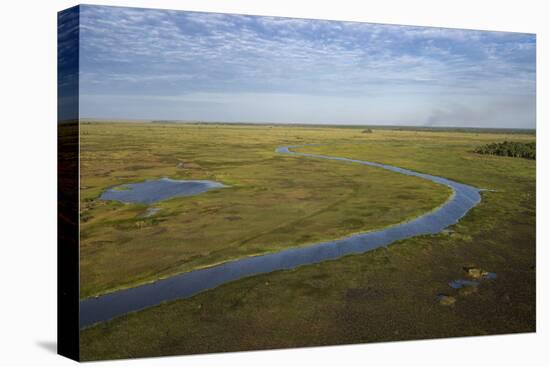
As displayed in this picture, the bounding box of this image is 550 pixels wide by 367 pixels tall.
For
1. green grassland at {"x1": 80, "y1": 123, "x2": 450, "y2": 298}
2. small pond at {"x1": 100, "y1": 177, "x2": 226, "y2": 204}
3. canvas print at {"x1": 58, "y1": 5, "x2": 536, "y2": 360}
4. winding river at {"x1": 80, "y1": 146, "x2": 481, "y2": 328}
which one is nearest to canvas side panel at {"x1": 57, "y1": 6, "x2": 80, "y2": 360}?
canvas print at {"x1": 58, "y1": 5, "x2": 536, "y2": 360}

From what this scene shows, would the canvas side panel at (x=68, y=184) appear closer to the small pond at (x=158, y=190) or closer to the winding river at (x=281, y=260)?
the winding river at (x=281, y=260)

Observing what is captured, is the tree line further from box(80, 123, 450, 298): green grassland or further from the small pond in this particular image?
the small pond

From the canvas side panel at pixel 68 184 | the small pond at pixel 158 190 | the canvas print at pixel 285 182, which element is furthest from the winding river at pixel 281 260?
the small pond at pixel 158 190

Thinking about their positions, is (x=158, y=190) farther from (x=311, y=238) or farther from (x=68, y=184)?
(x=311, y=238)

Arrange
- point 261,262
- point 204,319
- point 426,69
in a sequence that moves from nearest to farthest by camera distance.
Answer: point 204,319
point 261,262
point 426,69

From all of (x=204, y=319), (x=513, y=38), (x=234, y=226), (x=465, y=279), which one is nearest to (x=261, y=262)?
(x=234, y=226)

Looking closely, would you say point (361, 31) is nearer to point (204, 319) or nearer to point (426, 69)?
point (426, 69)

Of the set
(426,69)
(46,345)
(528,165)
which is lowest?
(46,345)

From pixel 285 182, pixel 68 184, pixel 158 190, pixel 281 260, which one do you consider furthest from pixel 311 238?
pixel 68 184
